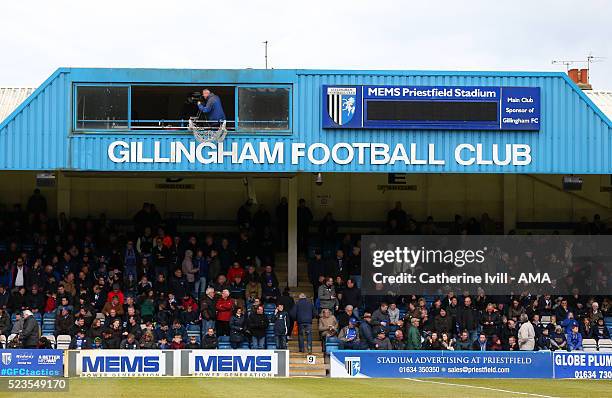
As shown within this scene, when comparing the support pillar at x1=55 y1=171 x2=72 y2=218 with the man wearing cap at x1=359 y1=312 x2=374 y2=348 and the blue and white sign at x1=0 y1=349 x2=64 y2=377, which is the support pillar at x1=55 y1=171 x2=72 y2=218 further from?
the man wearing cap at x1=359 y1=312 x2=374 y2=348

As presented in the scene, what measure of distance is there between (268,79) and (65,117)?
5726 millimetres

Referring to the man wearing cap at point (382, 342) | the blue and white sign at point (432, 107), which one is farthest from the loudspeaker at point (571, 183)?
the man wearing cap at point (382, 342)

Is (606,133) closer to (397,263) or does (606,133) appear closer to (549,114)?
(549,114)

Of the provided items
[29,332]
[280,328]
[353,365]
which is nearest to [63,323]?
[29,332]

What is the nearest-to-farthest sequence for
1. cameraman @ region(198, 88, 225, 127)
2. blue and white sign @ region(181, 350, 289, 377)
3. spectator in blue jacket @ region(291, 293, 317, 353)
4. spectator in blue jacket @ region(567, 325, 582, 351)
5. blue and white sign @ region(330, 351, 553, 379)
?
blue and white sign @ region(181, 350, 289, 377), blue and white sign @ region(330, 351, 553, 379), spectator in blue jacket @ region(567, 325, 582, 351), spectator in blue jacket @ region(291, 293, 317, 353), cameraman @ region(198, 88, 225, 127)

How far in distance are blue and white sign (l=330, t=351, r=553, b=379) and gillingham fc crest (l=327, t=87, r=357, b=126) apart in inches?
270

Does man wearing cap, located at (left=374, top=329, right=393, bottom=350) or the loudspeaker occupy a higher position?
the loudspeaker

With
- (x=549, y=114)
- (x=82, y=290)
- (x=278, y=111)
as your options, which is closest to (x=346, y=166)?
(x=278, y=111)

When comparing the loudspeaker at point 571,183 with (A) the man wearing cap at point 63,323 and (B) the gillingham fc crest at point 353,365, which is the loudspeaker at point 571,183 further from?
(A) the man wearing cap at point 63,323

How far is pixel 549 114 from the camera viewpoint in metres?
35.1

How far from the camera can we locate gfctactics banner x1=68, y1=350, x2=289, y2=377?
31.2 m

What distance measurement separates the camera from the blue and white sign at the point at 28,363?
3031 cm

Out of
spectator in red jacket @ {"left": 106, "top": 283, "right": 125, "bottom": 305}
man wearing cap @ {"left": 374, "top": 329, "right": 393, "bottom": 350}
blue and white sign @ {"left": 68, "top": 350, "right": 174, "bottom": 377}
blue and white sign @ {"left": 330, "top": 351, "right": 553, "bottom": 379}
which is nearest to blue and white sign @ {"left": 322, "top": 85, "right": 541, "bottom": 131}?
man wearing cap @ {"left": 374, "top": 329, "right": 393, "bottom": 350}

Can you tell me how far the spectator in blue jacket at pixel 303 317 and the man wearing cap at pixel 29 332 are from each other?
683 centimetres
